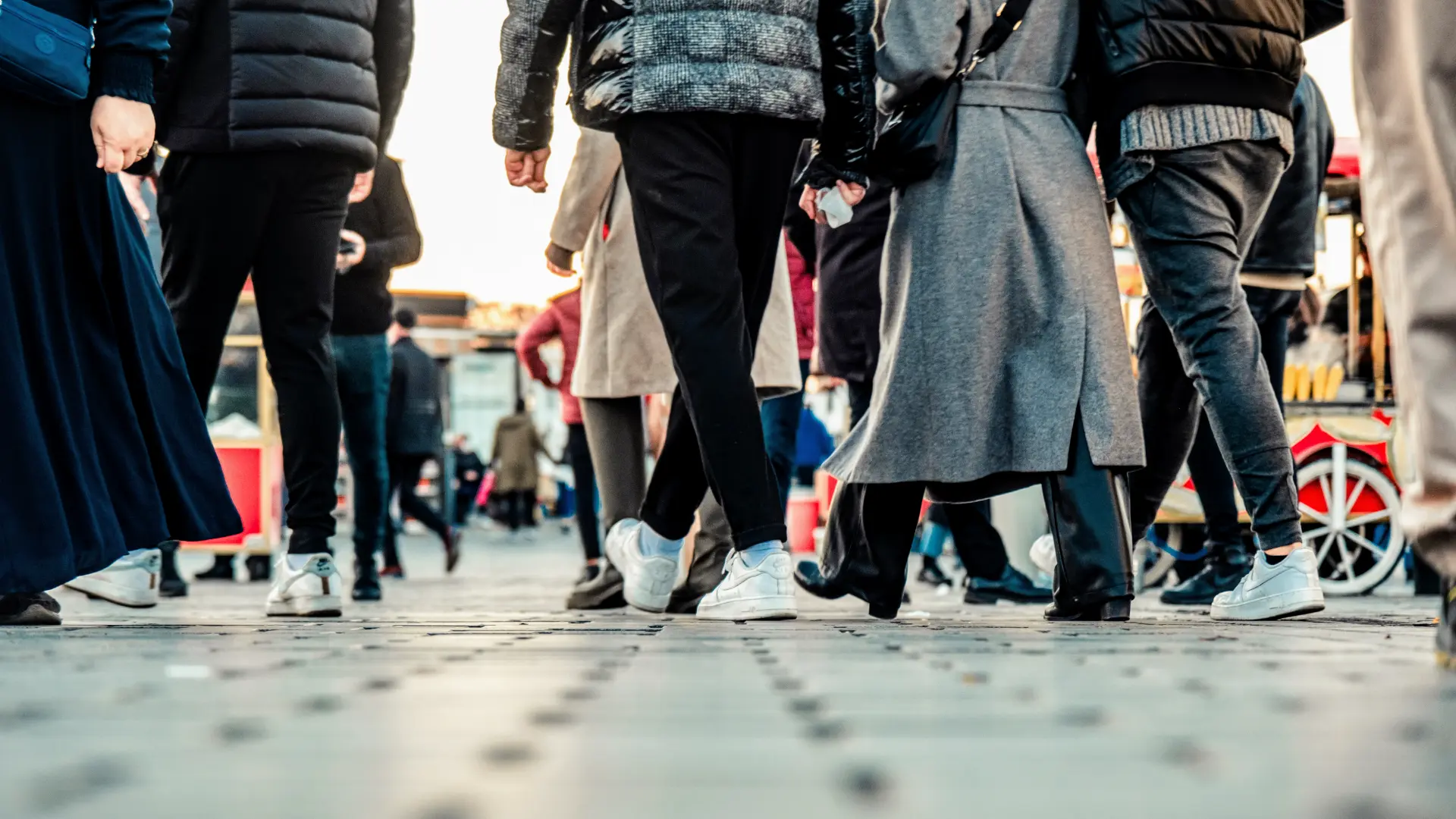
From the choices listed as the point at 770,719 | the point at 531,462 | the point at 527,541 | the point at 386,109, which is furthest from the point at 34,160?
the point at 531,462

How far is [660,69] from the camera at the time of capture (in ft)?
11.7

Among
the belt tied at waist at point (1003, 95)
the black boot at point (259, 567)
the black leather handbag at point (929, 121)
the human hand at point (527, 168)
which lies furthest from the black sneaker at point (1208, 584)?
the black boot at point (259, 567)

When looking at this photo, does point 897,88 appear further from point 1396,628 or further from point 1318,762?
point 1318,762

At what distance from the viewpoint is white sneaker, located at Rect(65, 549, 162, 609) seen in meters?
3.96

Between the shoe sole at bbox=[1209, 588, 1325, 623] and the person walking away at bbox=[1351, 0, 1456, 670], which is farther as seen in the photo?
the shoe sole at bbox=[1209, 588, 1325, 623]

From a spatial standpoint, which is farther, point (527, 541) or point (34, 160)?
point (527, 541)

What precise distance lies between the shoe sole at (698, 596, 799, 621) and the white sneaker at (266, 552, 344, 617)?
1.24m

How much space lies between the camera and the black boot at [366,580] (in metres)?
6.64

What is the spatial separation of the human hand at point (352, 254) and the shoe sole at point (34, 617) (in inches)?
128

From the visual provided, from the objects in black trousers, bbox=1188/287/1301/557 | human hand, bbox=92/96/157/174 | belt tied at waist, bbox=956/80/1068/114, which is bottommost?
black trousers, bbox=1188/287/1301/557

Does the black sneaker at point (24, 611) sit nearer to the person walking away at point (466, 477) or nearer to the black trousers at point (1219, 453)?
the black trousers at point (1219, 453)

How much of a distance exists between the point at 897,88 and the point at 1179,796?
266 cm

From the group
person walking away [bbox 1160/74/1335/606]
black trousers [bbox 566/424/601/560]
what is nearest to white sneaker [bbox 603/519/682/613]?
person walking away [bbox 1160/74/1335/606]

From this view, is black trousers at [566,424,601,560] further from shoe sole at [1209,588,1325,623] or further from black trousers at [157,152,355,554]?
shoe sole at [1209,588,1325,623]
